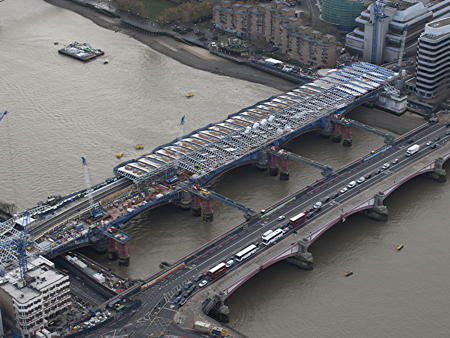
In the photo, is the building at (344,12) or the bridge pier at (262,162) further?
the building at (344,12)

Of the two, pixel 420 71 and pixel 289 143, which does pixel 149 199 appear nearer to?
pixel 289 143

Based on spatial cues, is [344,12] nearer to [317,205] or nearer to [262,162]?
[262,162]

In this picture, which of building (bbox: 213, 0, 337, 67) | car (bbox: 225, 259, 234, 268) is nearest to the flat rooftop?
car (bbox: 225, 259, 234, 268)

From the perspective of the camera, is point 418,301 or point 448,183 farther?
point 448,183

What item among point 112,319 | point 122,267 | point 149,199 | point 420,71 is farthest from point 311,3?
point 112,319

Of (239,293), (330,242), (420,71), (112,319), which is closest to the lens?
(112,319)

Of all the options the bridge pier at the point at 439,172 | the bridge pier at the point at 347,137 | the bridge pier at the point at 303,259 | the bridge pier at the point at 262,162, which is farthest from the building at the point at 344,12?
the bridge pier at the point at 303,259

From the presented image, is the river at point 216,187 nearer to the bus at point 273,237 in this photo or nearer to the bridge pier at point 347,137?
the bridge pier at point 347,137
